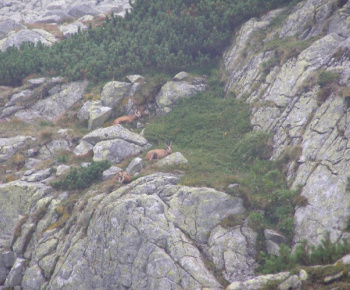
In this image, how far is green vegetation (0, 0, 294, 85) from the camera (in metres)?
28.9

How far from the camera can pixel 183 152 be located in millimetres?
20891

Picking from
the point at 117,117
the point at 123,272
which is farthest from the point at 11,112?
the point at 123,272

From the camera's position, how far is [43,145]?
24.0 m

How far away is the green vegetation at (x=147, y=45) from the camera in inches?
1139

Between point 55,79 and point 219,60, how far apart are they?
13382 mm

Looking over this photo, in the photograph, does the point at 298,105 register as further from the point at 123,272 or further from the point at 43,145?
the point at 43,145

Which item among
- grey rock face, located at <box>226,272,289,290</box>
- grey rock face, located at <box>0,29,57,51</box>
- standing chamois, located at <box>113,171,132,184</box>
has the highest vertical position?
grey rock face, located at <box>226,272,289,290</box>

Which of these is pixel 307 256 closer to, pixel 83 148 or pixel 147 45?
pixel 83 148

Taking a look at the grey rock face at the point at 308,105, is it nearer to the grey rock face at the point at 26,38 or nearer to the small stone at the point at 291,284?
the small stone at the point at 291,284

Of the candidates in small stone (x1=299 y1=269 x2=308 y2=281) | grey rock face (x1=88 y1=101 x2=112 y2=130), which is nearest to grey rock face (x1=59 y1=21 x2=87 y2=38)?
grey rock face (x1=88 y1=101 x2=112 y2=130)

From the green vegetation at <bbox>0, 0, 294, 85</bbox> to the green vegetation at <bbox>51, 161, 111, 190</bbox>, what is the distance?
1154 centimetres

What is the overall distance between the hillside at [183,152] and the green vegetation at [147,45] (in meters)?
0.13

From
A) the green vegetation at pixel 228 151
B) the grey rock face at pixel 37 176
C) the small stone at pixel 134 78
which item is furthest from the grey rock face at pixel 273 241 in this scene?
the small stone at pixel 134 78

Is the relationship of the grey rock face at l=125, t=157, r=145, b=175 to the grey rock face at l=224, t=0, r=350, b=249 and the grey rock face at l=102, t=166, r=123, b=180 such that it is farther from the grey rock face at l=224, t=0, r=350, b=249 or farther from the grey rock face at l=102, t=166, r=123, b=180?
the grey rock face at l=224, t=0, r=350, b=249
